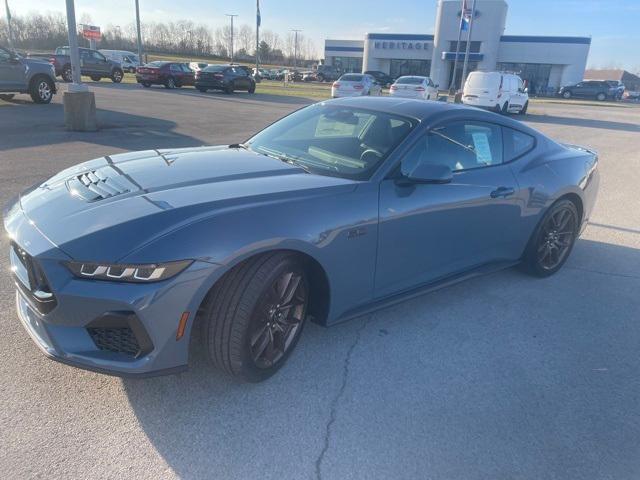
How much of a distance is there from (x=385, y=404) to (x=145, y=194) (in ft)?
5.70

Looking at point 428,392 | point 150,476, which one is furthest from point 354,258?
point 150,476

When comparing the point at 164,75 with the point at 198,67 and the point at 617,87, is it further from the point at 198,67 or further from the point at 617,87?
the point at 617,87

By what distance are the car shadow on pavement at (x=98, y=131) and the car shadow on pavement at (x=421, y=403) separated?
774 cm

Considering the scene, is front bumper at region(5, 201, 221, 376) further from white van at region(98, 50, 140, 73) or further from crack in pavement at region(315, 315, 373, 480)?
white van at region(98, 50, 140, 73)

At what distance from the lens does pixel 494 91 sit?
71.9 feet

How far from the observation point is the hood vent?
272cm

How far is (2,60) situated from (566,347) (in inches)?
632

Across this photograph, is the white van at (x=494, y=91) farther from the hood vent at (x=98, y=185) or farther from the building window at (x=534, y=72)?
the building window at (x=534, y=72)

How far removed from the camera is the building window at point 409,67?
211 ft

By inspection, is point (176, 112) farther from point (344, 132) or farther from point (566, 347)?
point (566, 347)

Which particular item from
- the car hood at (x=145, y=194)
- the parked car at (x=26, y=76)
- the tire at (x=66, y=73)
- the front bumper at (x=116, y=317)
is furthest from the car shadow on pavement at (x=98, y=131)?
the tire at (x=66, y=73)

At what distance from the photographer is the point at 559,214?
14.9 ft

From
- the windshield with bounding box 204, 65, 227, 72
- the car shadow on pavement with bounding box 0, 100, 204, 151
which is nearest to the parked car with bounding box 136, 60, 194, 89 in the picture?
the windshield with bounding box 204, 65, 227, 72

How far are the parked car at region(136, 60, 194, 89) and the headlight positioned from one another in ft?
90.1
